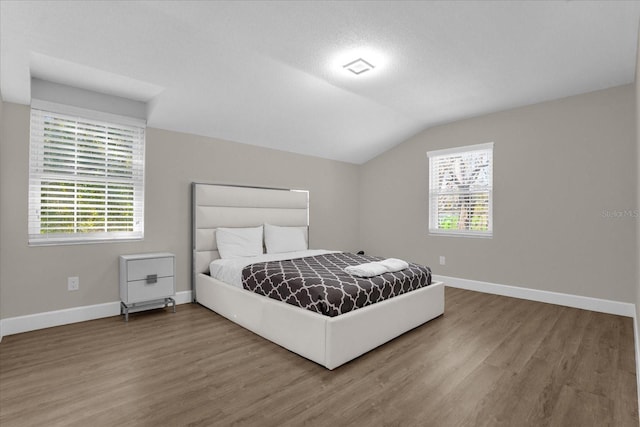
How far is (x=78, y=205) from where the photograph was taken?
10.6ft

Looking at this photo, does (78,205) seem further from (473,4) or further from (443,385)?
(473,4)

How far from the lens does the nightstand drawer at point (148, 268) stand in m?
3.23

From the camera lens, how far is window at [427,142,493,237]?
178 inches

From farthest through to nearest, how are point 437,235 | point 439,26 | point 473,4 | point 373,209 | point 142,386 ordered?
point 373,209, point 437,235, point 439,26, point 473,4, point 142,386

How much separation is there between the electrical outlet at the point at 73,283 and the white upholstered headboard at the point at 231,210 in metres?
1.13

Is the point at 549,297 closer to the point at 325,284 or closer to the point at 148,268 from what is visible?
the point at 325,284

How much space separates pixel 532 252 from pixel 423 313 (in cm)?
199

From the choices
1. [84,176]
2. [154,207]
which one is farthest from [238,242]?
[84,176]

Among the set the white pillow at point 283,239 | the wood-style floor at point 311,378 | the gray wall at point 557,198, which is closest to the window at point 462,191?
the gray wall at point 557,198

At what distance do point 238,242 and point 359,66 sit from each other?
8.03ft

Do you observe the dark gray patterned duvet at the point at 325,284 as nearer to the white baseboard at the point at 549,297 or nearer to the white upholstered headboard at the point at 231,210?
the white upholstered headboard at the point at 231,210

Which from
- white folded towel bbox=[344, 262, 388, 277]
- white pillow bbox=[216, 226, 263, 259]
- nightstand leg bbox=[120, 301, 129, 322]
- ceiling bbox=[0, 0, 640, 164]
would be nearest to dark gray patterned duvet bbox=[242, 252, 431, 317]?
white folded towel bbox=[344, 262, 388, 277]

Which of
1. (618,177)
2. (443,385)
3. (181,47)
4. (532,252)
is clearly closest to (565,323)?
(532,252)

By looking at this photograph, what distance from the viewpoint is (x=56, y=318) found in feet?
10.1
